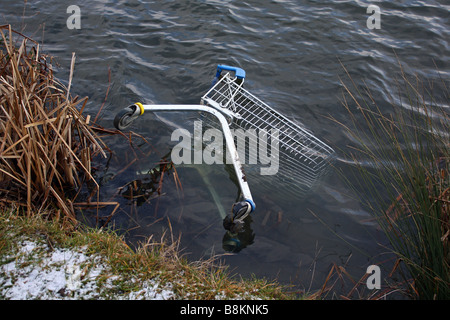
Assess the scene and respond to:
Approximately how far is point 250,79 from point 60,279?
397 centimetres

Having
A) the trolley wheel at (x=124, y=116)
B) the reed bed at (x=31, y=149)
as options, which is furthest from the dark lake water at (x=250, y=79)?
the trolley wheel at (x=124, y=116)

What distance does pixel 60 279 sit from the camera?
8.71ft

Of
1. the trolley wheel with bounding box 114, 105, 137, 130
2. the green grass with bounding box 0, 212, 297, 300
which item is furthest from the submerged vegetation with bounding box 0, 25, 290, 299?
the trolley wheel with bounding box 114, 105, 137, 130

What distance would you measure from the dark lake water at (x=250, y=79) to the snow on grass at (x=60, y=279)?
866mm

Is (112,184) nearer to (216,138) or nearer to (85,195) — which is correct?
(85,195)

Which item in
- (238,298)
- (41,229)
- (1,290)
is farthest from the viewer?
(41,229)

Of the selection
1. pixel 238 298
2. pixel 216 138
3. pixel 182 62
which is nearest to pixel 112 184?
pixel 216 138

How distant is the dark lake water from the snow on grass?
2.84ft

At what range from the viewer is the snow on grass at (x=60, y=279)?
2.57 metres

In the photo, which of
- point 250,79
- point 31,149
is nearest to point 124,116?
point 31,149

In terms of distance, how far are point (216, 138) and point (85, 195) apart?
4.94 ft

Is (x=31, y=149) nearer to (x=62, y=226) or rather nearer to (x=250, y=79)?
(x=62, y=226)

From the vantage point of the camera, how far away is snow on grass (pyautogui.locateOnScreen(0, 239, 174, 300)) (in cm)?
257

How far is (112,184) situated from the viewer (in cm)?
417
